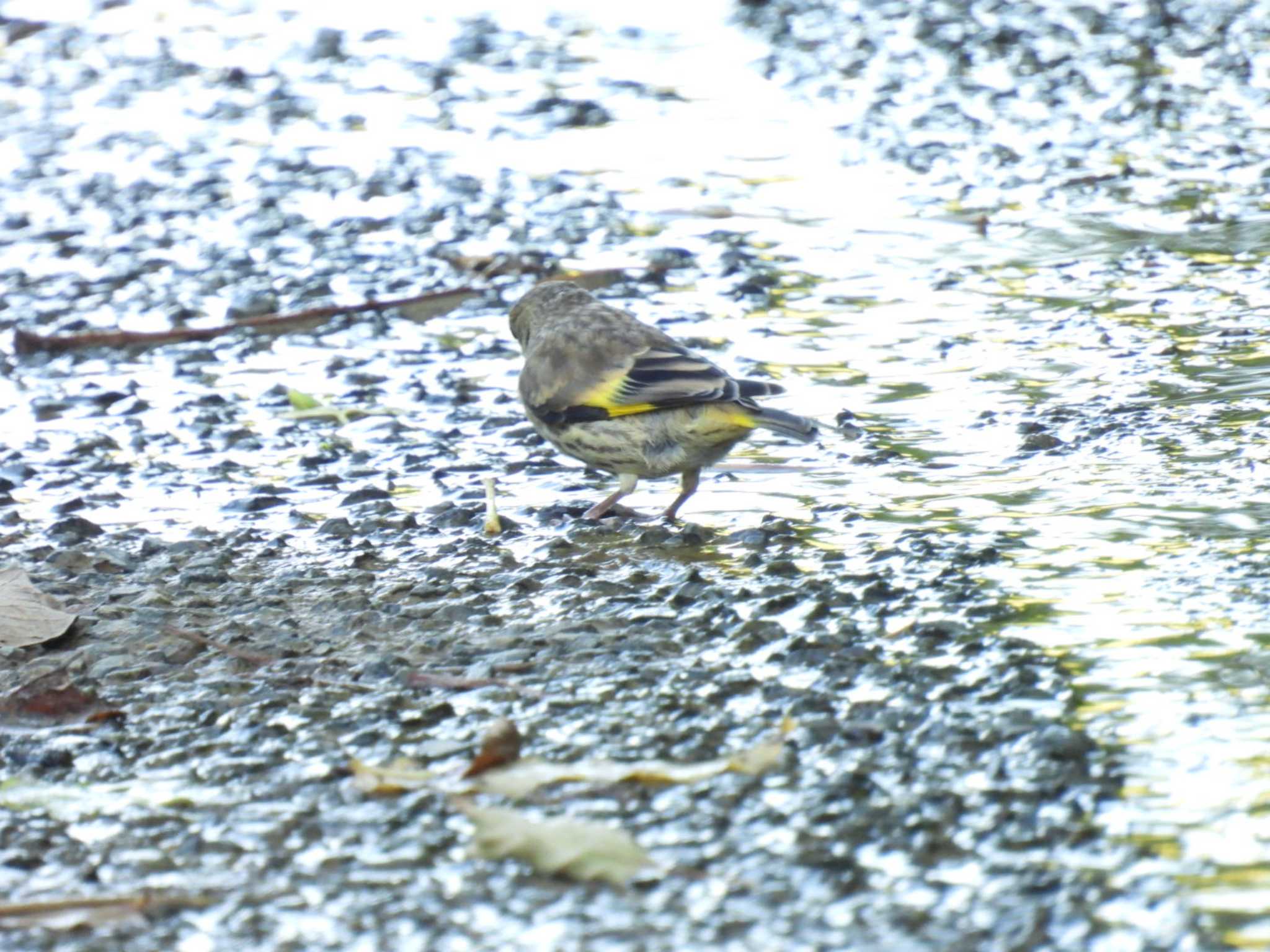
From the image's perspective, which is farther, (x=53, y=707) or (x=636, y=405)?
(x=636, y=405)

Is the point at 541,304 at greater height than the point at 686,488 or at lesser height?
greater

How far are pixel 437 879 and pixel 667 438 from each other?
2629 millimetres

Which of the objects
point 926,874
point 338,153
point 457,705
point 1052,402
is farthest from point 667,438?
point 338,153

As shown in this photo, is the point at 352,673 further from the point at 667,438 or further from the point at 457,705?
the point at 667,438

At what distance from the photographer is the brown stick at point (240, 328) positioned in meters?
7.60

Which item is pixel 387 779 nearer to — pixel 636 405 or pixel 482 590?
pixel 482 590

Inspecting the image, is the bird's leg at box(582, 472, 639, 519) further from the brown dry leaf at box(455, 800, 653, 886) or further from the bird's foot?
the brown dry leaf at box(455, 800, 653, 886)

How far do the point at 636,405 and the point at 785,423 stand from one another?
1.79 feet

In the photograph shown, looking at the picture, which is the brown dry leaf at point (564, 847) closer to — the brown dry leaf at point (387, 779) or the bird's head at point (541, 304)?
the brown dry leaf at point (387, 779)

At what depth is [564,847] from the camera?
3268 mm

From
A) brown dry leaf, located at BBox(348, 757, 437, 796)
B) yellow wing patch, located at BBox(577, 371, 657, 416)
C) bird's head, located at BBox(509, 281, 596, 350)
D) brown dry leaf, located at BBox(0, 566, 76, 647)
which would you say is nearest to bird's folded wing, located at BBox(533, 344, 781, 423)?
yellow wing patch, located at BBox(577, 371, 657, 416)

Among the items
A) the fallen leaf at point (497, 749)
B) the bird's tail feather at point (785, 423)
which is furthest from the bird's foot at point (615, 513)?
the fallen leaf at point (497, 749)

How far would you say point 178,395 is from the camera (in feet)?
23.0

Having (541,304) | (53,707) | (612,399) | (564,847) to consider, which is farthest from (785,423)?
(564,847)
